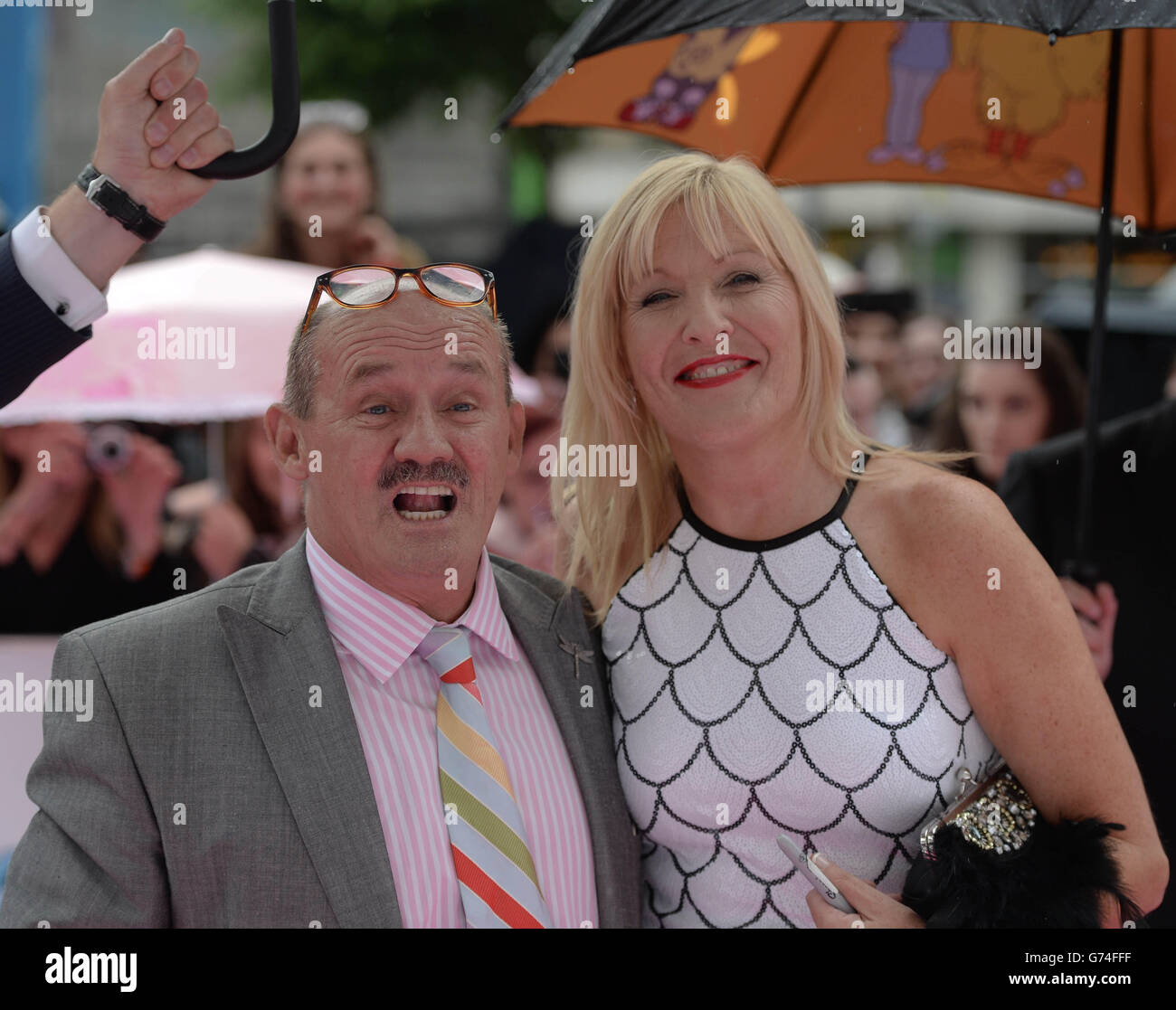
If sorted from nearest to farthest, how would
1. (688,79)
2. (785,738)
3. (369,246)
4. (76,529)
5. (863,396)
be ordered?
1. (785,738)
2. (688,79)
3. (76,529)
4. (369,246)
5. (863,396)

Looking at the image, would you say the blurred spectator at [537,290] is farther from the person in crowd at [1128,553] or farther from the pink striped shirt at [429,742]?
the pink striped shirt at [429,742]

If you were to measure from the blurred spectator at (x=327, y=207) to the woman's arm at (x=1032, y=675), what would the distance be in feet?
11.8

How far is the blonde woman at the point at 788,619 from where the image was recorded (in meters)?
2.53

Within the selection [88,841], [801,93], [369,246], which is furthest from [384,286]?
[369,246]

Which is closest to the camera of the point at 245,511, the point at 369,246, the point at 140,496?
the point at 140,496

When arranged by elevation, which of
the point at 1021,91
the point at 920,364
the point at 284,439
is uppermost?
the point at 920,364

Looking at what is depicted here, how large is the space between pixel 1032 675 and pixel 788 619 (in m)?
0.49

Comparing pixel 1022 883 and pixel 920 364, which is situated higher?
pixel 920 364

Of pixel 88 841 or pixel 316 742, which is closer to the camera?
pixel 88 841

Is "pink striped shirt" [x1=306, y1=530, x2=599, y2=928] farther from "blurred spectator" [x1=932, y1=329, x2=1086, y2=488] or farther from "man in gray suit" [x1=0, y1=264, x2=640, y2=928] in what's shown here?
"blurred spectator" [x1=932, y1=329, x2=1086, y2=488]

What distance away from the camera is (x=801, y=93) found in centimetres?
380

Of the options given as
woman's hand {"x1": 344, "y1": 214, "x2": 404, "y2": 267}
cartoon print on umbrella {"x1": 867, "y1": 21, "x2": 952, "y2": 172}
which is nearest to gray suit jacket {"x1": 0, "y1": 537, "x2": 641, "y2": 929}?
cartoon print on umbrella {"x1": 867, "y1": 21, "x2": 952, "y2": 172}

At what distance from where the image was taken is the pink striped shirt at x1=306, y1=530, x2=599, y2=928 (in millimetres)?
2363

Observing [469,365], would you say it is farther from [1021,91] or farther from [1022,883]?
[1021,91]
